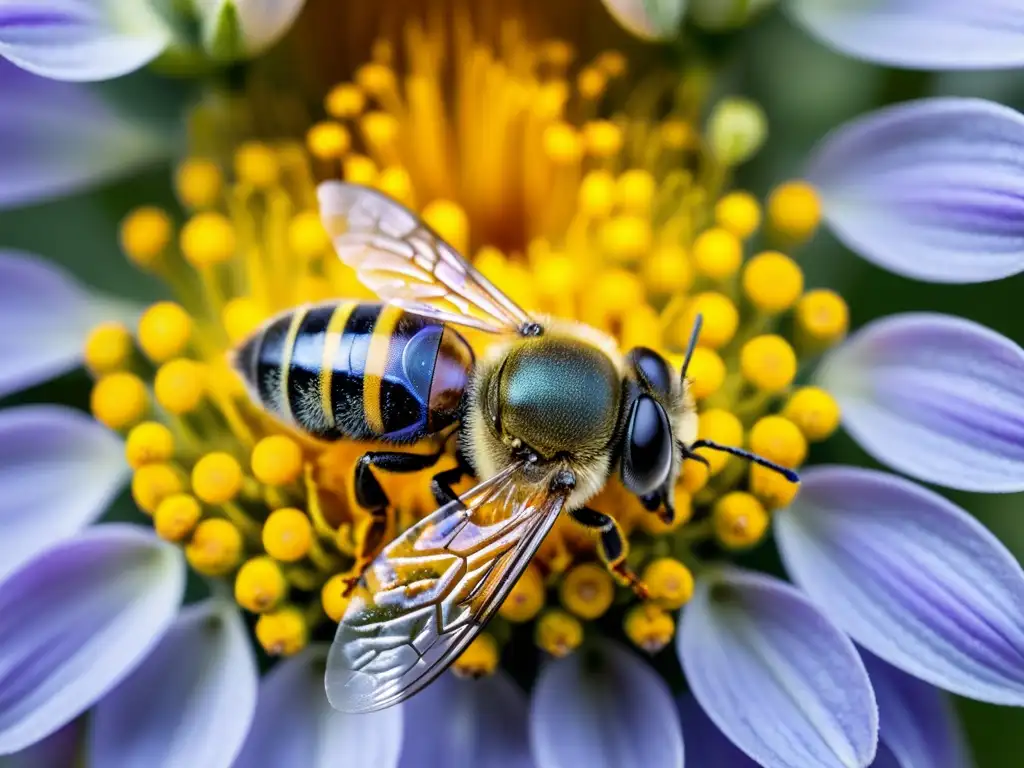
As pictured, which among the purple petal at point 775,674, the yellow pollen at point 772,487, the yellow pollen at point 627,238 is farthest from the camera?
the yellow pollen at point 627,238

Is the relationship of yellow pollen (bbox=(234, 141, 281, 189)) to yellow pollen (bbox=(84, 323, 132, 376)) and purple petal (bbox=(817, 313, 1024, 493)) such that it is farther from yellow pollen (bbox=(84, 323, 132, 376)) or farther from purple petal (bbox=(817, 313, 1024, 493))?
purple petal (bbox=(817, 313, 1024, 493))

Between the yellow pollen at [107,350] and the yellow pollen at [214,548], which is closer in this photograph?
the yellow pollen at [214,548]

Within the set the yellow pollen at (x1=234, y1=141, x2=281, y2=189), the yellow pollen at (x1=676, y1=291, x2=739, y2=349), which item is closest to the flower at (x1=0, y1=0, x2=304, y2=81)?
the yellow pollen at (x1=234, y1=141, x2=281, y2=189)

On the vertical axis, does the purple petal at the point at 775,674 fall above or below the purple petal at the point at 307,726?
above

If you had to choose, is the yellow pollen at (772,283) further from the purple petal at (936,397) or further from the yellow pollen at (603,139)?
the yellow pollen at (603,139)

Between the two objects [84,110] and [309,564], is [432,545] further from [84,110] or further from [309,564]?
[84,110]

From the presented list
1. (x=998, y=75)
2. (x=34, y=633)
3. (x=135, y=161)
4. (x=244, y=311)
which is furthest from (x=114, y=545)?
(x=998, y=75)

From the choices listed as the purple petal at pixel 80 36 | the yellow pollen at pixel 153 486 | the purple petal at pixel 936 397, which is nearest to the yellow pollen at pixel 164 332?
the yellow pollen at pixel 153 486
